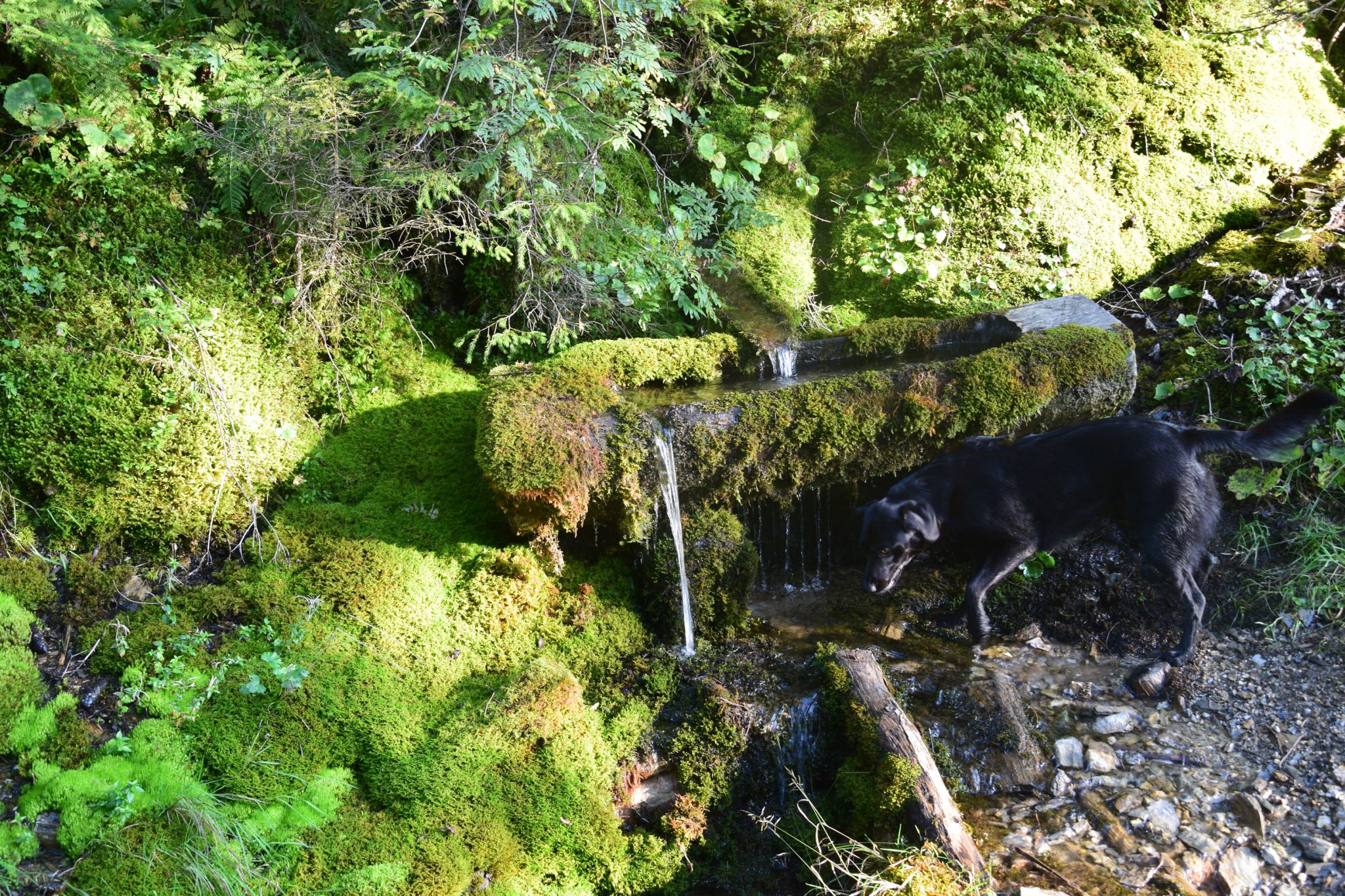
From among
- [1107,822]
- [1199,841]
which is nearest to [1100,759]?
[1107,822]

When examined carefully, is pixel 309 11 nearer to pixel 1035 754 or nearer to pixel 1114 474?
pixel 1114 474

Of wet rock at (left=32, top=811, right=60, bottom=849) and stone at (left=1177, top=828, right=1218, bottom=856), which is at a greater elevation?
wet rock at (left=32, top=811, right=60, bottom=849)

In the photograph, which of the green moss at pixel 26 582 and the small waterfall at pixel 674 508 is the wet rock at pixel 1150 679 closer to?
the small waterfall at pixel 674 508

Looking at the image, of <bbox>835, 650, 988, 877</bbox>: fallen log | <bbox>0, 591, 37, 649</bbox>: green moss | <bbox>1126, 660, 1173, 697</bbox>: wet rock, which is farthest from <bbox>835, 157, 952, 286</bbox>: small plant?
<bbox>0, 591, 37, 649</bbox>: green moss

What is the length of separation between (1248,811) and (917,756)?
1.59 metres

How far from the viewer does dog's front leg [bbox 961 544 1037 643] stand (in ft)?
16.9

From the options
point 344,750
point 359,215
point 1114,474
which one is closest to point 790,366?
point 1114,474

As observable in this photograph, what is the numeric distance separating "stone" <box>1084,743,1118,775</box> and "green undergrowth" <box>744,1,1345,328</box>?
3.70 metres

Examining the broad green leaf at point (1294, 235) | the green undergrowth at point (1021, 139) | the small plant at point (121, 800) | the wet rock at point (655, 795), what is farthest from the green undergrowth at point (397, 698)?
the broad green leaf at point (1294, 235)

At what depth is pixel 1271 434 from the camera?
4.74 meters

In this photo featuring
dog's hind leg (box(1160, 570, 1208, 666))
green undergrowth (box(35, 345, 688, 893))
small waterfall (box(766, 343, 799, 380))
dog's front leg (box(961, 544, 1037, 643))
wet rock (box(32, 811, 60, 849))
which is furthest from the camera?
small waterfall (box(766, 343, 799, 380))

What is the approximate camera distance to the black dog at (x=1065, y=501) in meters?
4.88

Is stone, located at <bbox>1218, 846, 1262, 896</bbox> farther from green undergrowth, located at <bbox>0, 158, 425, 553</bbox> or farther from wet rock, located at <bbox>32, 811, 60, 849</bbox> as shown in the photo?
green undergrowth, located at <bbox>0, 158, 425, 553</bbox>

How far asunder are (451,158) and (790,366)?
8.97 feet
